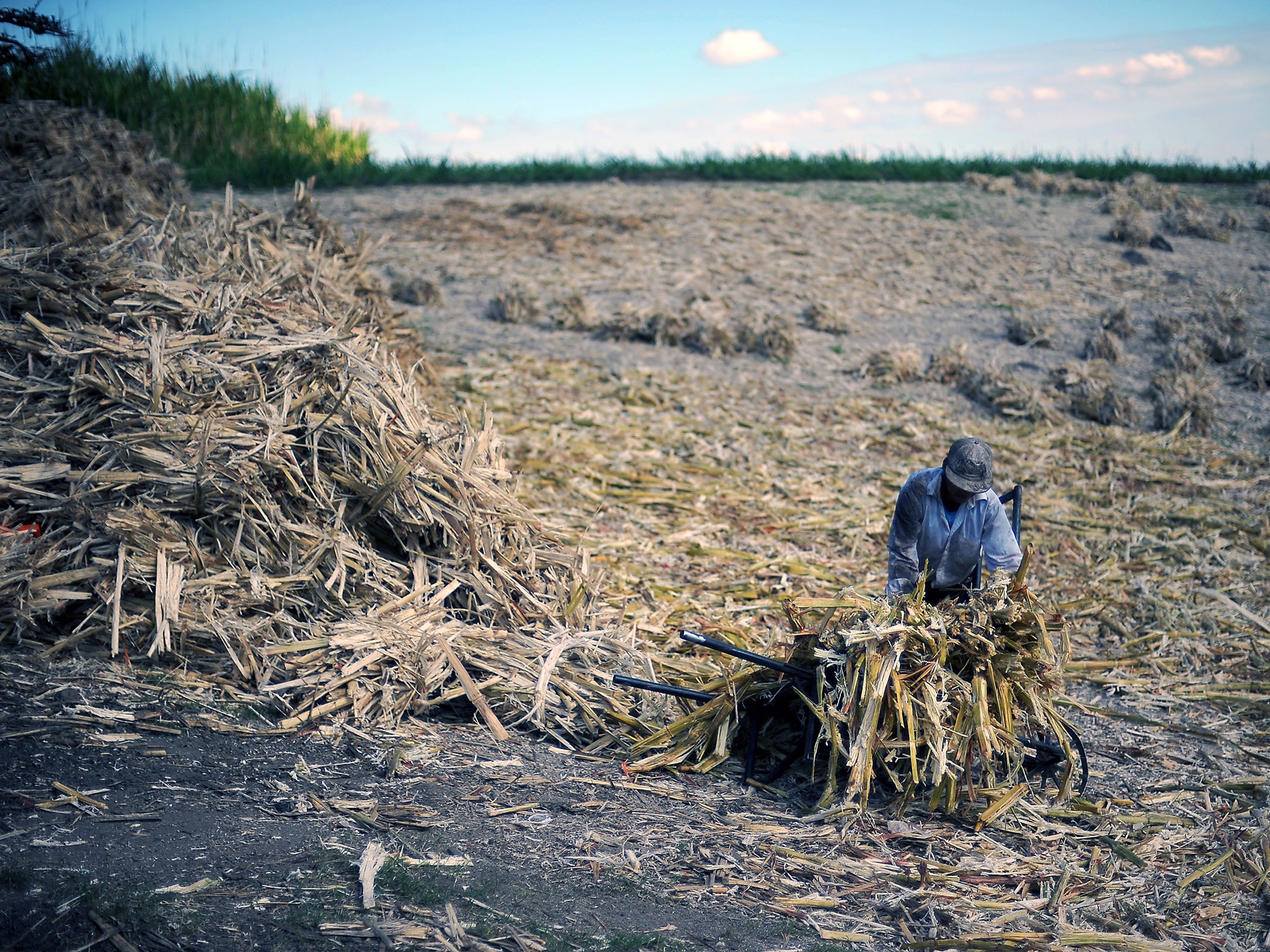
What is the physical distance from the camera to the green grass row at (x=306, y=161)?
1628cm

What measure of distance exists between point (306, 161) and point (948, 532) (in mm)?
15691

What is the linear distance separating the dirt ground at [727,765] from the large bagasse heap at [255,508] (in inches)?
9.0

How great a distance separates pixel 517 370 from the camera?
931 cm

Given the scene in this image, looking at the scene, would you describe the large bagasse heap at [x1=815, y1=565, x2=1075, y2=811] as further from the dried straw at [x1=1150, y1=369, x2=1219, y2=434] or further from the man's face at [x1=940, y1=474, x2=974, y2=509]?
the dried straw at [x1=1150, y1=369, x2=1219, y2=434]

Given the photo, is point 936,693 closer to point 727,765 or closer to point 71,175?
point 727,765

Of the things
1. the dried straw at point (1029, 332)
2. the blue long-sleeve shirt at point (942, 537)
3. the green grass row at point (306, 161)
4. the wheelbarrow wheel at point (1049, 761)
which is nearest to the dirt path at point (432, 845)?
the wheelbarrow wheel at point (1049, 761)

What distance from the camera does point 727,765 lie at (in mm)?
Result: 3955

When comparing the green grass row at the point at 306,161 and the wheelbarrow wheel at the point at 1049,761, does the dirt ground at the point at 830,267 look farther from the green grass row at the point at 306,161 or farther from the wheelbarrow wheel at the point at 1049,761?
the wheelbarrow wheel at the point at 1049,761

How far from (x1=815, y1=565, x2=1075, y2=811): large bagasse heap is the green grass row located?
15038 millimetres

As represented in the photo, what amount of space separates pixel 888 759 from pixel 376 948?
6.67ft

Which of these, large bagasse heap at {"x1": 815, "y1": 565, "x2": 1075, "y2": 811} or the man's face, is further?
the man's face

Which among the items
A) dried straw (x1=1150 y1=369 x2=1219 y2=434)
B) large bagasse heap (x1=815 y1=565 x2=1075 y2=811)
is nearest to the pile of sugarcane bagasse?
large bagasse heap (x1=815 y1=565 x2=1075 y2=811)

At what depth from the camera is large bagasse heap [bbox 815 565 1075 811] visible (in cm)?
348

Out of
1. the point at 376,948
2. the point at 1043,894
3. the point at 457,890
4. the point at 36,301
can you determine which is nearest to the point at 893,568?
the point at 1043,894
